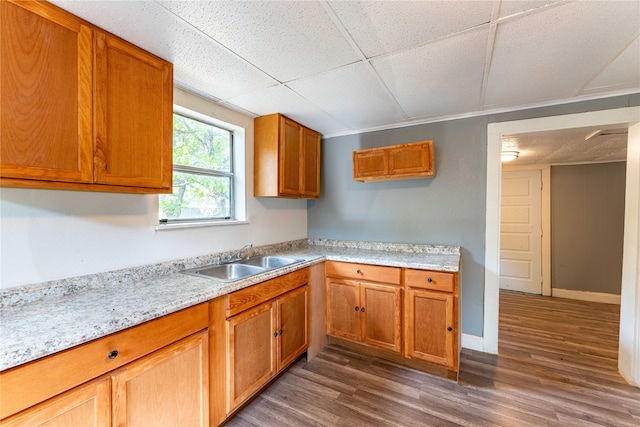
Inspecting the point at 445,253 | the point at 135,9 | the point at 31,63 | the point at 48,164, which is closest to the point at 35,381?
the point at 48,164

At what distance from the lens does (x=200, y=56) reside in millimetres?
1534

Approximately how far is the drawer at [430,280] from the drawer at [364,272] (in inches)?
4.0

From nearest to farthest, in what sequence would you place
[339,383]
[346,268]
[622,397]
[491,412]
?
[491,412], [622,397], [339,383], [346,268]

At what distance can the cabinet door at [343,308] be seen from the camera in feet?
7.82

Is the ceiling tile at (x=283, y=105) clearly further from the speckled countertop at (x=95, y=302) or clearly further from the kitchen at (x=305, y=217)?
the speckled countertop at (x=95, y=302)

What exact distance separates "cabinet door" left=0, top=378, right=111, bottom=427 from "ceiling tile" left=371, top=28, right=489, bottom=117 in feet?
6.84

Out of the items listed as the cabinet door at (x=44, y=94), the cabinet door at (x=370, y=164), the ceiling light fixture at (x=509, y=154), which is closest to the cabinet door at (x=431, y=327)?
the cabinet door at (x=370, y=164)

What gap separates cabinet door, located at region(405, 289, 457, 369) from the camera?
2012 mm

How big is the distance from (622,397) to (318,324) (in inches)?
87.2

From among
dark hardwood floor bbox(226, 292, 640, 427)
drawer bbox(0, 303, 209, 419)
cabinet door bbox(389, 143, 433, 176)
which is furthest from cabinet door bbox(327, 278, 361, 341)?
drawer bbox(0, 303, 209, 419)

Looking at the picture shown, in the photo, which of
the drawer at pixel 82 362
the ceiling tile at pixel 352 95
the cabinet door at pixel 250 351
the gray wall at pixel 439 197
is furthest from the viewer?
the gray wall at pixel 439 197

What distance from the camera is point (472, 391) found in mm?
1922

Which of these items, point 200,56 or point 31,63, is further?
point 200,56

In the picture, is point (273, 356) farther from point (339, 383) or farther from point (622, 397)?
point (622, 397)
